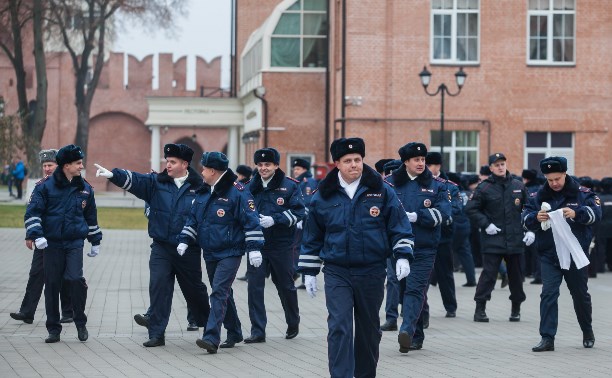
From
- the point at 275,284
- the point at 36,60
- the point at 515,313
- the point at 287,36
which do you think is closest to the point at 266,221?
the point at 275,284

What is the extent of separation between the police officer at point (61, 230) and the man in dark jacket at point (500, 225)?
4.96 metres

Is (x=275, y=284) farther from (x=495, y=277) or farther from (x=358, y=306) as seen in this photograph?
(x=358, y=306)

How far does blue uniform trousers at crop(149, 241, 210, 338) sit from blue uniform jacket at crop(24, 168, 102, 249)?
2.69 ft

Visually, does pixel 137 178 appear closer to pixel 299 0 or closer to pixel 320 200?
pixel 320 200

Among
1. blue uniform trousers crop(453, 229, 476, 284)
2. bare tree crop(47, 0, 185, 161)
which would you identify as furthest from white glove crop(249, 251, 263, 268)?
bare tree crop(47, 0, 185, 161)

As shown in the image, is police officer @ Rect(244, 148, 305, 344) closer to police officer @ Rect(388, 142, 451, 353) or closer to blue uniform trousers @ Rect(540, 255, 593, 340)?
police officer @ Rect(388, 142, 451, 353)

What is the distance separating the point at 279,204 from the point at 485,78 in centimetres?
2377

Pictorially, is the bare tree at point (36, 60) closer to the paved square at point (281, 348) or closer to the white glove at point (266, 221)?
the paved square at point (281, 348)

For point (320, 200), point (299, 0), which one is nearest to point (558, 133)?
point (299, 0)

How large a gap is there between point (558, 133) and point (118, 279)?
778 inches

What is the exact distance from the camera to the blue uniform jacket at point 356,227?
938 cm

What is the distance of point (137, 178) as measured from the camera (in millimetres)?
12430

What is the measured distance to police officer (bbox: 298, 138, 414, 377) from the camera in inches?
369

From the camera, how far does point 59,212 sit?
12.8m
